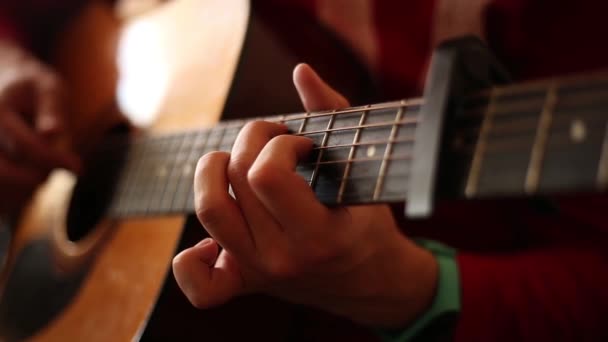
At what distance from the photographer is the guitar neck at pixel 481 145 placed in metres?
0.28

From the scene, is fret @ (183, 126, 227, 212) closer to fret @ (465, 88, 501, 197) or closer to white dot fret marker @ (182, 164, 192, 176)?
white dot fret marker @ (182, 164, 192, 176)

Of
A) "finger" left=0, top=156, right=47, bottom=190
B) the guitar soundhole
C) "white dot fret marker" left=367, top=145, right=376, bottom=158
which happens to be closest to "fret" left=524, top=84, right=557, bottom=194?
"white dot fret marker" left=367, top=145, right=376, bottom=158

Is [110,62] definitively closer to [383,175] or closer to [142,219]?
[142,219]

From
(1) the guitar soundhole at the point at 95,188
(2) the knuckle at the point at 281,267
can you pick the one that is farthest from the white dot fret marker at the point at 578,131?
(1) the guitar soundhole at the point at 95,188

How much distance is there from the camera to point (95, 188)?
2.43 ft

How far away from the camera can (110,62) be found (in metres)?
0.90

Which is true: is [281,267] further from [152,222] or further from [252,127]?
[152,222]

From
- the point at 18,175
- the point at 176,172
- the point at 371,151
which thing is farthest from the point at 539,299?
the point at 18,175

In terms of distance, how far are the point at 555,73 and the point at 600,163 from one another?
0.38 m

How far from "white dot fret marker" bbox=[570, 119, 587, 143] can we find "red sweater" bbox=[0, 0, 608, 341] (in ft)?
1.06

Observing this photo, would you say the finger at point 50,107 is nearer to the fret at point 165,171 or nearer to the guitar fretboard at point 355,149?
the fret at point 165,171

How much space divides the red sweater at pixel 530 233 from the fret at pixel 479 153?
0.30 m

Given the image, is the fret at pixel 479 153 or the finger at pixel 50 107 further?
the finger at pixel 50 107

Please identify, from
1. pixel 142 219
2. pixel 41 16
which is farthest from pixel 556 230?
pixel 41 16
